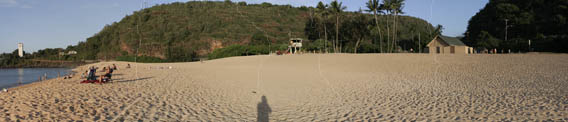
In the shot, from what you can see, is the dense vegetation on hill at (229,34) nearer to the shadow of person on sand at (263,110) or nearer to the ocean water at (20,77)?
the ocean water at (20,77)

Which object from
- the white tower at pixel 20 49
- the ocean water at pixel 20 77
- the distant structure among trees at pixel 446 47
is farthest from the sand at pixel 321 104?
the white tower at pixel 20 49

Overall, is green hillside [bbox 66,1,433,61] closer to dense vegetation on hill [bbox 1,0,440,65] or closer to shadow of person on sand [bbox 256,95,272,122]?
dense vegetation on hill [bbox 1,0,440,65]

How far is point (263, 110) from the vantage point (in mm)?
7312

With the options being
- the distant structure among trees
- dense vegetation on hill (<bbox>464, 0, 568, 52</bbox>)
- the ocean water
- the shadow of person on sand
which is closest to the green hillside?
dense vegetation on hill (<bbox>464, 0, 568, 52</bbox>)

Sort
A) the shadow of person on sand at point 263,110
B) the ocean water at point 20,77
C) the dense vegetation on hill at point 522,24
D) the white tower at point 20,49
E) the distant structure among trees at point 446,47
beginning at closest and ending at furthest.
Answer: the shadow of person on sand at point 263,110 < the ocean water at point 20,77 < the distant structure among trees at point 446,47 < the dense vegetation on hill at point 522,24 < the white tower at point 20,49

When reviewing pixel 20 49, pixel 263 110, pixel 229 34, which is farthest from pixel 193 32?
pixel 263 110

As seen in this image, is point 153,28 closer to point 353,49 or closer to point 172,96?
point 353,49

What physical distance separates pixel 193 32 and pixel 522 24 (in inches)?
2546

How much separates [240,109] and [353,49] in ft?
147

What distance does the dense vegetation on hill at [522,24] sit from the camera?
37.2 metres

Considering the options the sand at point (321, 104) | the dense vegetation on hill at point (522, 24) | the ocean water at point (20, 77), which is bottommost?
the ocean water at point (20, 77)

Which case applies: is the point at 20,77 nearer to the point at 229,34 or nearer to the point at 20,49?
the point at 229,34

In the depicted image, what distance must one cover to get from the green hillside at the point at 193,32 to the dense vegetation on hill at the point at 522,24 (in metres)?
10.4

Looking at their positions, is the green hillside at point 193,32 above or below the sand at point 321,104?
above
